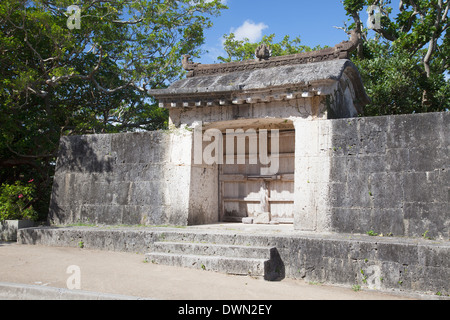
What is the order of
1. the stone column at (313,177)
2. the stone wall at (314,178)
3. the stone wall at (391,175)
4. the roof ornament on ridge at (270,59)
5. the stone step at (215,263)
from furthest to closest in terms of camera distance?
the roof ornament on ridge at (270,59), the stone column at (313,177), the stone wall at (314,178), the stone wall at (391,175), the stone step at (215,263)

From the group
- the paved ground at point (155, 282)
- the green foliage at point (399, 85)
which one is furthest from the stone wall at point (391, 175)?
the green foliage at point (399, 85)

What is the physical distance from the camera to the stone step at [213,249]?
6.87m

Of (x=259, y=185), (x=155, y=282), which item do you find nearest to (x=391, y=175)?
(x=259, y=185)

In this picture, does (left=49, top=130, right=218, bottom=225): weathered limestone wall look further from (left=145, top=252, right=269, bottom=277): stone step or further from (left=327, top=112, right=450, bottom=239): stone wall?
(left=327, top=112, right=450, bottom=239): stone wall

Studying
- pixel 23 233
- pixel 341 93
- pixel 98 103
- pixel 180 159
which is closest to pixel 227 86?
pixel 180 159

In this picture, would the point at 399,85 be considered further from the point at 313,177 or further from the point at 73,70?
the point at 73,70

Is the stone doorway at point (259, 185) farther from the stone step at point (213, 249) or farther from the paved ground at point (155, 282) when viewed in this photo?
the paved ground at point (155, 282)

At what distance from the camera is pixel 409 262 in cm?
609

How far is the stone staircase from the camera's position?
6.59 metres

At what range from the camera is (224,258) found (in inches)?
268

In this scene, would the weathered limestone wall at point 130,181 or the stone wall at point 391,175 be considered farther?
the weathered limestone wall at point 130,181

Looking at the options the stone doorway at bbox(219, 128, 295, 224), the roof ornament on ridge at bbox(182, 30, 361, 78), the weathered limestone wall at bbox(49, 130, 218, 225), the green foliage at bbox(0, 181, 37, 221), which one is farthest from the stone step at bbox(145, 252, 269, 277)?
the roof ornament on ridge at bbox(182, 30, 361, 78)

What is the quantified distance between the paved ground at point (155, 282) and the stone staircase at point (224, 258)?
17 centimetres

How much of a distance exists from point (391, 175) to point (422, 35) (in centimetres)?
1048
